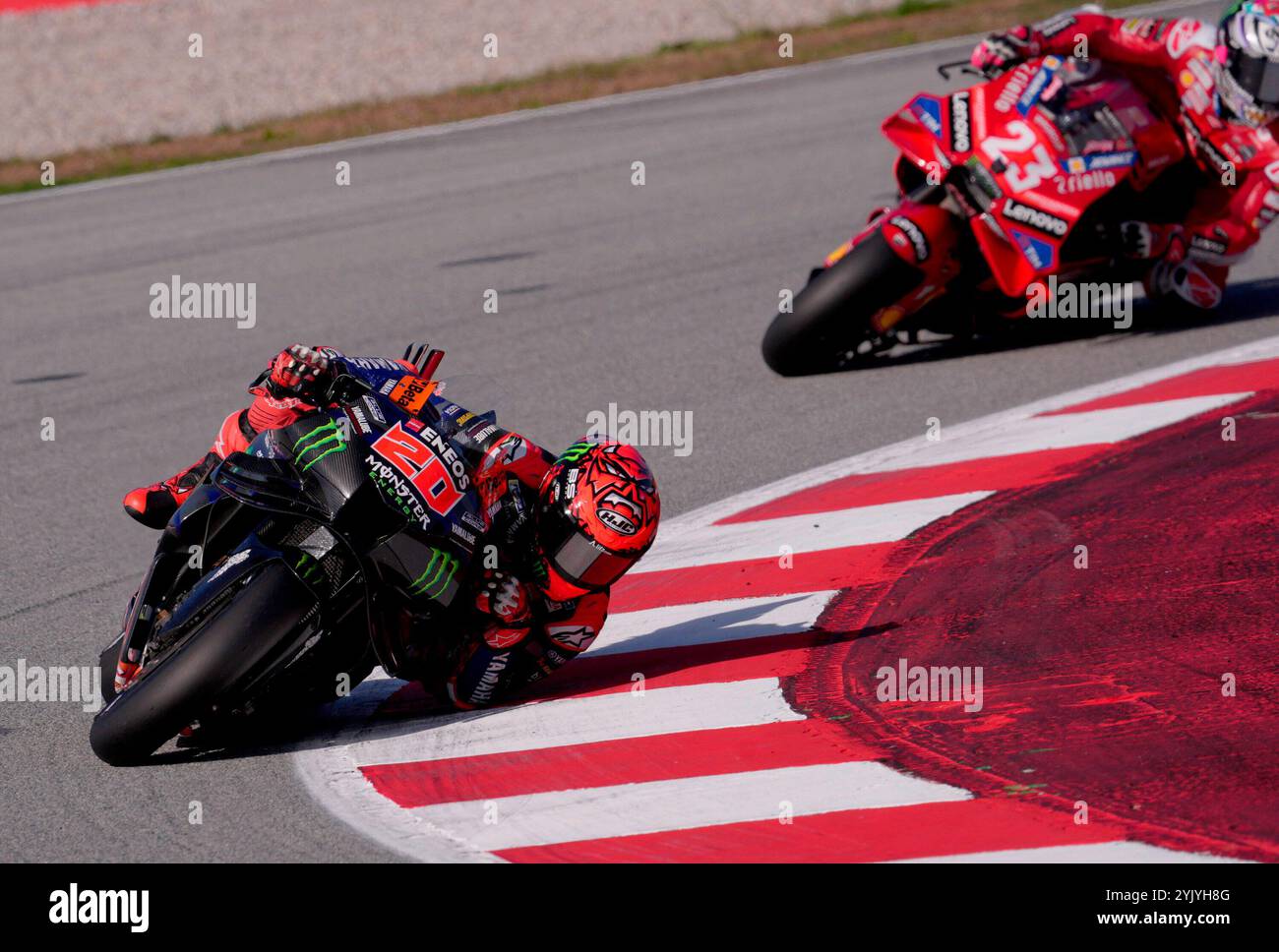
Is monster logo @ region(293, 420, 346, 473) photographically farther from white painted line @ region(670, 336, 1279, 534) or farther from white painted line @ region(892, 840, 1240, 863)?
white painted line @ region(670, 336, 1279, 534)

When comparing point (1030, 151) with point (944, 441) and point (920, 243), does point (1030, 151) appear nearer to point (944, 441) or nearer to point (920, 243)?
point (920, 243)

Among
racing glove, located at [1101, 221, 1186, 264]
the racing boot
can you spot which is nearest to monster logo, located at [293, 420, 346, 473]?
the racing boot

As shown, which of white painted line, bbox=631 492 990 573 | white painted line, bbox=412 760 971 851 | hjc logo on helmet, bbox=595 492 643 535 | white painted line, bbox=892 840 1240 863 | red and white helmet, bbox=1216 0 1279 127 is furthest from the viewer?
red and white helmet, bbox=1216 0 1279 127

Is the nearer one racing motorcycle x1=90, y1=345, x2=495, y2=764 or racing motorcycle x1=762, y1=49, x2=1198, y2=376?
racing motorcycle x1=90, y1=345, x2=495, y2=764

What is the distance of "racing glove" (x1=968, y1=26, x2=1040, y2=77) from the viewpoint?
9.24 m

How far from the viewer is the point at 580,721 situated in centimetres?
563

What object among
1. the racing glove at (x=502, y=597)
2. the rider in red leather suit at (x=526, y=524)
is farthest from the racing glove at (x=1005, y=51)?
the racing glove at (x=502, y=597)

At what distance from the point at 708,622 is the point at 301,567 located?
186 centimetres

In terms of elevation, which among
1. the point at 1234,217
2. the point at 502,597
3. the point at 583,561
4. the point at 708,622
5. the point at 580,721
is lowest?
the point at 580,721

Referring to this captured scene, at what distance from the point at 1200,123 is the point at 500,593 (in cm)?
560

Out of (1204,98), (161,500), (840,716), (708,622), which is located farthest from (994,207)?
(161,500)

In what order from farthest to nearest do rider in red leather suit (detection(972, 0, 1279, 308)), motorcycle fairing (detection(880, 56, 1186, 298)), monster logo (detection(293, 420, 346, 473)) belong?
rider in red leather suit (detection(972, 0, 1279, 308)) → motorcycle fairing (detection(880, 56, 1186, 298)) → monster logo (detection(293, 420, 346, 473))

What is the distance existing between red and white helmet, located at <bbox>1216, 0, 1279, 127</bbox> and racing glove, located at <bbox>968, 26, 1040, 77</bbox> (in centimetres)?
97
